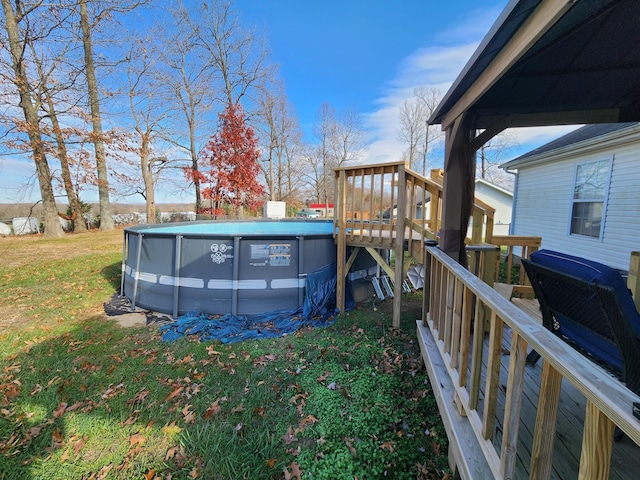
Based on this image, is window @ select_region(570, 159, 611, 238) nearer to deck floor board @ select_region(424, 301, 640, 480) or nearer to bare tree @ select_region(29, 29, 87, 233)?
deck floor board @ select_region(424, 301, 640, 480)

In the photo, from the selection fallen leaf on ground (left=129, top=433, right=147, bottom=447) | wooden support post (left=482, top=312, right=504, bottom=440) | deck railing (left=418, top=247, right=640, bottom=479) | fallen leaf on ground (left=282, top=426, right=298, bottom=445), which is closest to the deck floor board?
deck railing (left=418, top=247, right=640, bottom=479)

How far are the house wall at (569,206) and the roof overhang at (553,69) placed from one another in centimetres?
366

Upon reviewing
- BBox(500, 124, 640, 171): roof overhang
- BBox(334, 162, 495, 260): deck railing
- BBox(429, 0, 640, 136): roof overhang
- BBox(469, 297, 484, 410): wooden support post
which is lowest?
BBox(469, 297, 484, 410): wooden support post

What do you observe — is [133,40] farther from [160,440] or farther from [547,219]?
[547,219]

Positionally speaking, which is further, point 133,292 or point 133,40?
point 133,40

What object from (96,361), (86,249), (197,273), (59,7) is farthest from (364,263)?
(59,7)

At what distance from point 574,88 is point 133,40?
1686 centimetres

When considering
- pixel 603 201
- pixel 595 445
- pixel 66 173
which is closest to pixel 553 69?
pixel 595 445

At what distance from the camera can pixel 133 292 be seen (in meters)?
5.29

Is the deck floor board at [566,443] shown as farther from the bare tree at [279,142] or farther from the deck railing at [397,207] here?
the bare tree at [279,142]

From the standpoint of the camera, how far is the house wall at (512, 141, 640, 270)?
217 inches

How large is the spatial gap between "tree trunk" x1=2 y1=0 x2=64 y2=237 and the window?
17.9 metres

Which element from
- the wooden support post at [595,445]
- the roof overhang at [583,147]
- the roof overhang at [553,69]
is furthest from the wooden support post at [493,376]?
the roof overhang at [583,147]

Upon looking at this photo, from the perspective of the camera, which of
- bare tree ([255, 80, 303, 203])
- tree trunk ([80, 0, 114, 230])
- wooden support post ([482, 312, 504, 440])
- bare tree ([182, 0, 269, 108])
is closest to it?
wooden support post ([482, 312, 504, 440])
